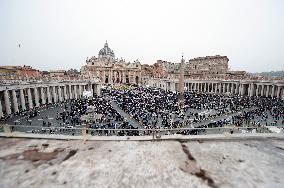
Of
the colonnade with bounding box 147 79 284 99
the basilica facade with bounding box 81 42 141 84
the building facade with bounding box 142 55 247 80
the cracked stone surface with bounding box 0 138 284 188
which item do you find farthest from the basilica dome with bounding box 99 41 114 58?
the cracked stone surface with bounding box 0 138 284 188

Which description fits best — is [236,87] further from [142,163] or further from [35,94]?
[142,163]

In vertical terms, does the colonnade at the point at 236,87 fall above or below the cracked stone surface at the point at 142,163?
below

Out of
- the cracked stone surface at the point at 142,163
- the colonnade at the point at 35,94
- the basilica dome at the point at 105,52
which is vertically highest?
the basilica dome at the point at 105,52

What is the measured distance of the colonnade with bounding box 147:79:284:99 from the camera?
63.0m

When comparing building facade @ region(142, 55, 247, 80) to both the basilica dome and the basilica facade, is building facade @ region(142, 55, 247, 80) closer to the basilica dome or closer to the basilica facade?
the basilica facade

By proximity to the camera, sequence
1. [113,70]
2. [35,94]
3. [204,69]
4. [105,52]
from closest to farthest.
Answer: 1. [35,94]
2. [204,69]
3. [113,70]
4. [105,52]

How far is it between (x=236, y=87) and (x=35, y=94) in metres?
68.5

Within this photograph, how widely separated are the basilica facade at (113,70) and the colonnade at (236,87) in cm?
3601

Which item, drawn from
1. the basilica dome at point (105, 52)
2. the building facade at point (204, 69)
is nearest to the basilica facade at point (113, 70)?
the building facade at point (204, 69)

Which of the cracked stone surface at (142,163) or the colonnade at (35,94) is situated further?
the colonnade at (35,94)

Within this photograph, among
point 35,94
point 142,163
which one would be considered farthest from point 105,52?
point 142,163

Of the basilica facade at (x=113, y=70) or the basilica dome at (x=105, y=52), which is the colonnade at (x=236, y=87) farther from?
the basilica dome at (x=105, y=52)

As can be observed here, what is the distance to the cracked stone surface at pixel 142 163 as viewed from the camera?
238 inches

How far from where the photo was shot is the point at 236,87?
247 feet
